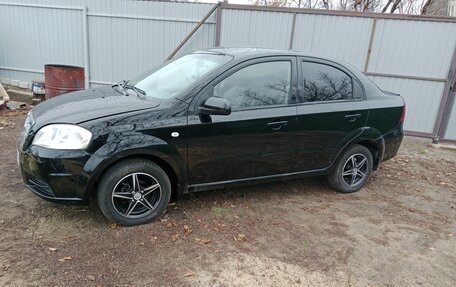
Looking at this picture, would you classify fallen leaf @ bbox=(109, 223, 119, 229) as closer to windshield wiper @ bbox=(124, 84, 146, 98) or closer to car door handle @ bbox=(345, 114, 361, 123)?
windshield wiper @ bbox=(124, 84, 146, 98)

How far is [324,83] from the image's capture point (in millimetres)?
4074

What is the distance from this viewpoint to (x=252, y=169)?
3.75m

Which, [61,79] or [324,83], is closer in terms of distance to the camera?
[324,83]

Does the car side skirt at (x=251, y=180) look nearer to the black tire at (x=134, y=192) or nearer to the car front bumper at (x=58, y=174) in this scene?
the black tire at (x=134, y=192)

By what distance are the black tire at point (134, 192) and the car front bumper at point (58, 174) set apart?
0.18m

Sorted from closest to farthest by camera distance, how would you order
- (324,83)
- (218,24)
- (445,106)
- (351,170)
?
(324,83)
(351,170)
(445,106)
(218,24)

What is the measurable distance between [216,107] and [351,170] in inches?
86.8

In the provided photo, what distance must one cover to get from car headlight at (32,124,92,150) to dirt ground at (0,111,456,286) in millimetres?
785

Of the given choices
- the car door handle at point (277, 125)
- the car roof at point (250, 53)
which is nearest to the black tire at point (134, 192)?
the car door handle at point (277, 125)

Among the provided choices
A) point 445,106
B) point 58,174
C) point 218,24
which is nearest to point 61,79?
point 218,24

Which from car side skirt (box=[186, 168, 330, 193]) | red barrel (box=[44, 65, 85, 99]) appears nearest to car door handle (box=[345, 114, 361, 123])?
car side skirt (box=[186, 168, 330, 193])

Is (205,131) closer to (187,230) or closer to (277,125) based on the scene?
(277,125)

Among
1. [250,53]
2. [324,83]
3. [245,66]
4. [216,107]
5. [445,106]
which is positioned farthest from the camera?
[445,106]

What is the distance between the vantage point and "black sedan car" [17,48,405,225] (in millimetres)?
3012
